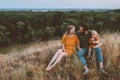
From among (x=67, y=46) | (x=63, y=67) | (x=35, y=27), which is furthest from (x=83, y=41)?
Result: (x=35, y=27)

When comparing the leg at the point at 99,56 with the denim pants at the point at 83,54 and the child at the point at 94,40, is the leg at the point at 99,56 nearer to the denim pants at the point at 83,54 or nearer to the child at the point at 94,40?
the denim pants at the point at 83,54

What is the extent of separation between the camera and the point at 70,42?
27.0 feet

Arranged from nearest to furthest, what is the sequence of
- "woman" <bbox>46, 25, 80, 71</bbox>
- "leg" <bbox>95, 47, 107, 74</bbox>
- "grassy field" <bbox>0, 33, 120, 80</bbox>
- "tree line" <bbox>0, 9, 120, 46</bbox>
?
"leg" <bbox>95, 47, 107, 74</bbox>
"grassy field" <bbox>0, 33, 120, 80</bbox>
"woman" <bbox>46, 25, 80, 71</bbox>
"tree line" <bbox>0, 9, 120, 46</bbox>

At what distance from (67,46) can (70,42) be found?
13 cm

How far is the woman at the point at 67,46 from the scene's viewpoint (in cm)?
817

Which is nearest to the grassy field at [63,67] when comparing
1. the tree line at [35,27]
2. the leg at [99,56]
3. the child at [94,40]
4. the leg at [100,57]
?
the leg at [100,57]

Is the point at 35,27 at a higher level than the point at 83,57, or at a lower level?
lower

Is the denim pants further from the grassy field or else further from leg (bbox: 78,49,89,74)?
the grassy field

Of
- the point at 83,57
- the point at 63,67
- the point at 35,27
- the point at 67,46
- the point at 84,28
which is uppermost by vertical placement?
the point at 84,28

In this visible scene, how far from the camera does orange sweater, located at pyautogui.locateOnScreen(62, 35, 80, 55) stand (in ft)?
26.9

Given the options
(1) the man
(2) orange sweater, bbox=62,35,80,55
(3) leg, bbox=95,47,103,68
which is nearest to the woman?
(2) orange sweater, bbox=62,35,80,55

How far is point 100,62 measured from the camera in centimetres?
782

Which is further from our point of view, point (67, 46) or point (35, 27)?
point (35, 27)

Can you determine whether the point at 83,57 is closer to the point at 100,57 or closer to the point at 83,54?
the point at 83,54
